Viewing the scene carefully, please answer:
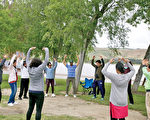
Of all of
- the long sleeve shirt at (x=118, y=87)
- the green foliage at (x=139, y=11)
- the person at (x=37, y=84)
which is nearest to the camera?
the long sleeve shirt at (x=118, y=87)

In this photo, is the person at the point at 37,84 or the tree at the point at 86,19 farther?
the tree at the point at 86,19

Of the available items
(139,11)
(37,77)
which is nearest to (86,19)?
(139,11)

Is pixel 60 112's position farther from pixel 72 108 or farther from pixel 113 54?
pixel 113 54

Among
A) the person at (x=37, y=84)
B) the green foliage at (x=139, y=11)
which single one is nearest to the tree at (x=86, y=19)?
the green foliage at (x=139, y=11)

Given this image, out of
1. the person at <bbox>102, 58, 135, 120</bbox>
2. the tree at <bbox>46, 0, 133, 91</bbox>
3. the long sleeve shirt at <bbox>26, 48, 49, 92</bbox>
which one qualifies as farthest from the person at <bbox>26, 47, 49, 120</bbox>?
the tree at <bbox>46, 0, 133, 91</bbox>

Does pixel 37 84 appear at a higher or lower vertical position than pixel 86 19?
lower

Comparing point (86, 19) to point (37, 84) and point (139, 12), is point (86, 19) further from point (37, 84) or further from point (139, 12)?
point (37, 84)

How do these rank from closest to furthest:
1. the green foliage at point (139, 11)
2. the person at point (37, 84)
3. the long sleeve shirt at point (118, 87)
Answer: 1. the long sleeve shirt at point (118, 87)
2. the person at point (37, 84)
3. the green foliage at point (139, 11)

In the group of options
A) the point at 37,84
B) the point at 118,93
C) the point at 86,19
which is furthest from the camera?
the point at 86,19

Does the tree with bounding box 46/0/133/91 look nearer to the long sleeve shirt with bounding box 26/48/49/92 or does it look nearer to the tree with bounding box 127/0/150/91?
the tree with bounding box 127/0/150/91

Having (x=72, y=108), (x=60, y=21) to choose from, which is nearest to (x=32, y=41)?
(x=60, y=21)

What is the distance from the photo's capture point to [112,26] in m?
12.3

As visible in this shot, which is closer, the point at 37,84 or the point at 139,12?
the point at 37,84

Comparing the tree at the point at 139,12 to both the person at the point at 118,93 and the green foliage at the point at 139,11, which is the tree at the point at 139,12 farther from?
the person at the point at 118,93
